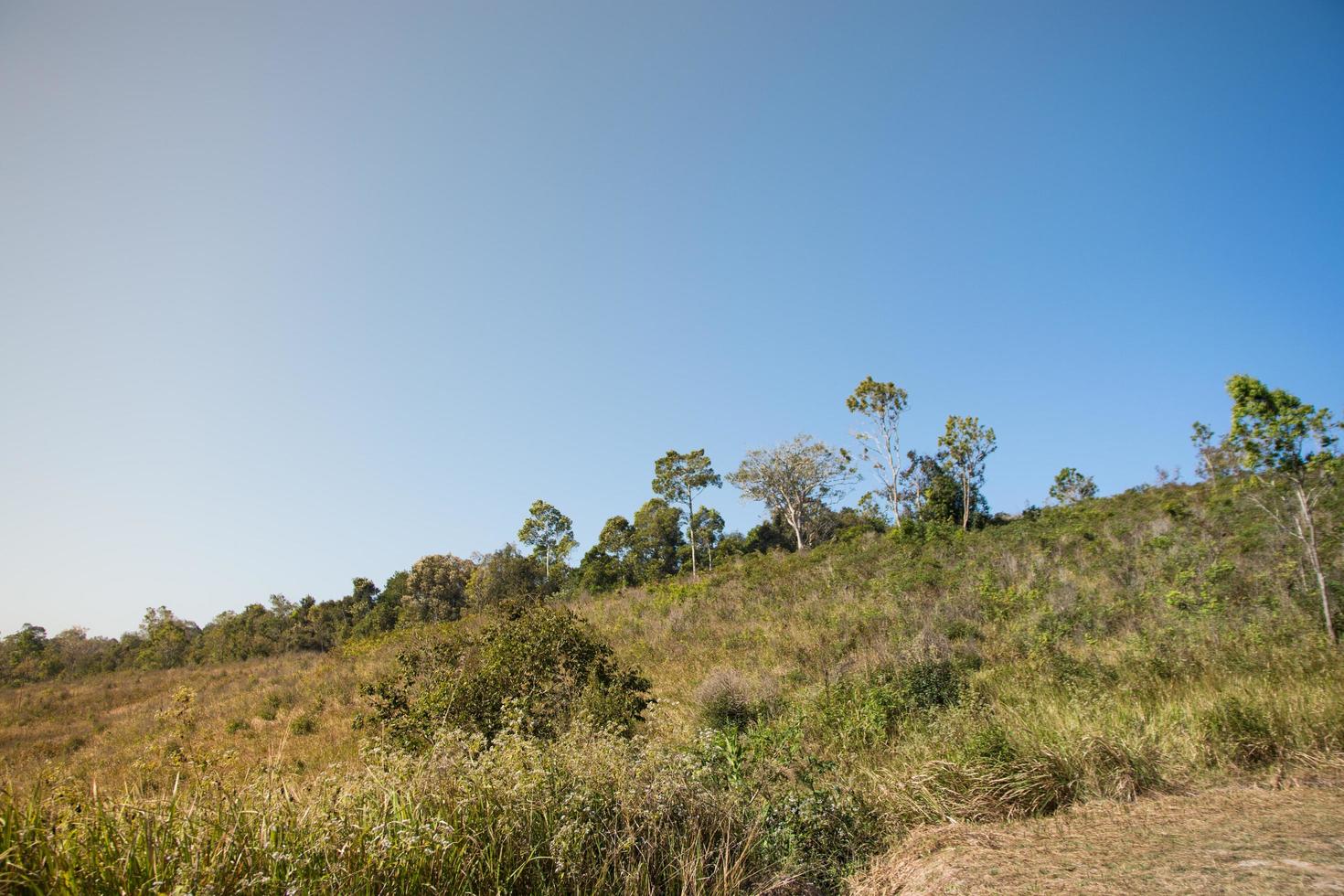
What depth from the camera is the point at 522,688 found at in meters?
7.55

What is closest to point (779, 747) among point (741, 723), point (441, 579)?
point (741, 723)

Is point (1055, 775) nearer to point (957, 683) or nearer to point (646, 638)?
point (957, 683)

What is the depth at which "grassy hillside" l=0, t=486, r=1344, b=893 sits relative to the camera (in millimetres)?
→ 2615

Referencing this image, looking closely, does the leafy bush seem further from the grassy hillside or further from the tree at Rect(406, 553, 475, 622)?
the tree at Rect(406, 553, 475, 622)

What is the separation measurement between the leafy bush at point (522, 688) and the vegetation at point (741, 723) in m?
0.04

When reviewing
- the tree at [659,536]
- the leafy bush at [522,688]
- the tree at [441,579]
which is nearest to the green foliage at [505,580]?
the tree at [441,579]

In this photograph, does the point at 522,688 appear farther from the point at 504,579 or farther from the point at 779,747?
the point at 504,579

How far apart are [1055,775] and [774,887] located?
8.41ft

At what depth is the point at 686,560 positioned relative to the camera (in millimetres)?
49688

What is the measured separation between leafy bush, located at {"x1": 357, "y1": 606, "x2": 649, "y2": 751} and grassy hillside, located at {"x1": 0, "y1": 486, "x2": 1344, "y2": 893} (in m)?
0.63

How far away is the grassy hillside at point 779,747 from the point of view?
8.58 ft

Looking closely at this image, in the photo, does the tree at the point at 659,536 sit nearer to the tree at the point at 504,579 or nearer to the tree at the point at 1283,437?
the tree at the point at 504,579

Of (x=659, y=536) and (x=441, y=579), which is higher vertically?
(x=659, y=536)

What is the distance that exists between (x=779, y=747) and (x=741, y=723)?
3263mm
